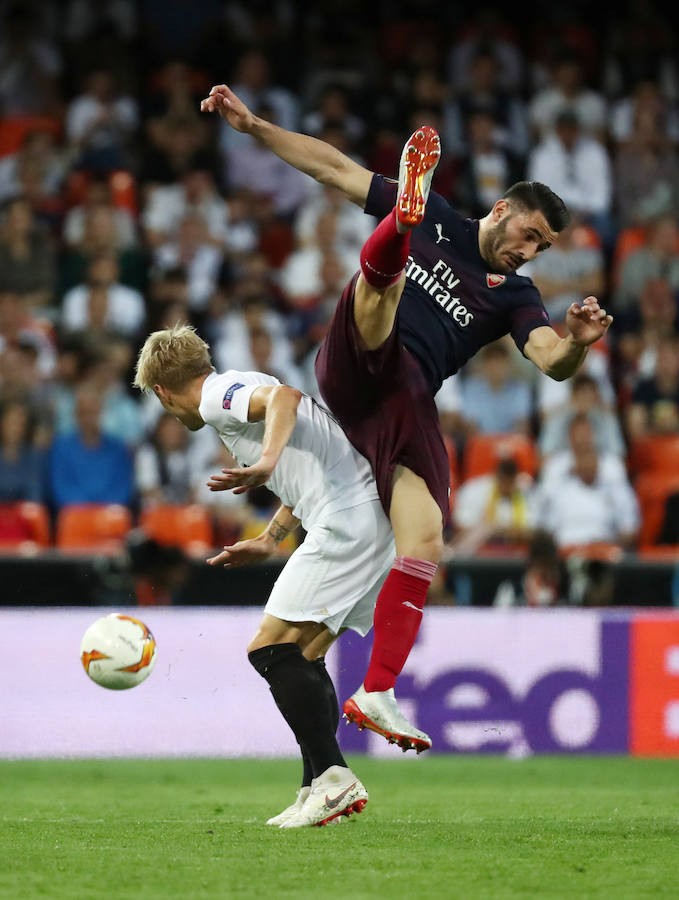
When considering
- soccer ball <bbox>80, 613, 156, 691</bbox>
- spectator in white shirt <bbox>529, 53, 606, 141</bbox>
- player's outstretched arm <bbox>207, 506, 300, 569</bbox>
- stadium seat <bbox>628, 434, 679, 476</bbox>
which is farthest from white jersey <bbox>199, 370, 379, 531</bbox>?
spectator in white shirt <bbox>529, 53, 606, 141</bbox>

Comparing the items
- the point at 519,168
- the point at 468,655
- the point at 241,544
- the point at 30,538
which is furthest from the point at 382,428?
the point at 519,168

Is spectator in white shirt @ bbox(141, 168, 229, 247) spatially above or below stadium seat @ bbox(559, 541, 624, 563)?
above

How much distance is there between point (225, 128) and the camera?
1476 centimetres

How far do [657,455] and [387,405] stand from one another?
7065mm

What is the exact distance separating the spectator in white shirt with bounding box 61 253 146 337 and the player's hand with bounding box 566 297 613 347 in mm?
7671

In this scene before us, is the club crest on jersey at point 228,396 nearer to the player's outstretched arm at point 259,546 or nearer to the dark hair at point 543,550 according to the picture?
the player's outstretched arm at point 259,546

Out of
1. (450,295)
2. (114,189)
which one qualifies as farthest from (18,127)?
(450,295)

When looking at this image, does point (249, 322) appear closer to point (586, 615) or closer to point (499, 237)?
point (586, 615)

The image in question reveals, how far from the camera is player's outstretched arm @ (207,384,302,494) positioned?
501 cm

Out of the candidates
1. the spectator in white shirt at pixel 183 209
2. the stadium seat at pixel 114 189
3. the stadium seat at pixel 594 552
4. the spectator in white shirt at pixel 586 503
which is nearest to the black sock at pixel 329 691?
the stadium seat at pixel 594 552

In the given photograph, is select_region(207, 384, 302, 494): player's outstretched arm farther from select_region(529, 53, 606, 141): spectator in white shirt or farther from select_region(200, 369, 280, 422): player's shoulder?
select_region(529, 53, 606, 141): spectator in white shirt

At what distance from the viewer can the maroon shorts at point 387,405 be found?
565cm

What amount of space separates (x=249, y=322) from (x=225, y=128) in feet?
9.29

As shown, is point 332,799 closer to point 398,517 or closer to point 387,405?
point 398,517
